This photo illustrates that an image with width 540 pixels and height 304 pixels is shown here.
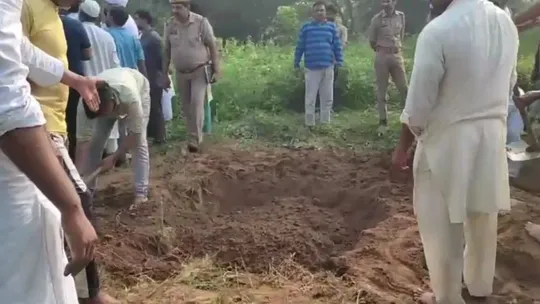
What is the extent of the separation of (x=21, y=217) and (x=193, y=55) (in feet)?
20.8

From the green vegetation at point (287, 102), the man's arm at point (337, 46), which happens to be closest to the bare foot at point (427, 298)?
the green vegetation at point (287, 102)

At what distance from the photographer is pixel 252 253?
509 cm

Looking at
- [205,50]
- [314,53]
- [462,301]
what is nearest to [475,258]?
[462,301]

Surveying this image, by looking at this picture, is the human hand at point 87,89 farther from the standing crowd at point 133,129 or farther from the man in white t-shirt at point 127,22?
the man in white t-shirt at point 127,22

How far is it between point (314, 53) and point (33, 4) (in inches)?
256

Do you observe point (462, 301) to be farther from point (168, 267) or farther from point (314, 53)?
point (314, 53)

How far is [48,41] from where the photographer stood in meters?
3.44

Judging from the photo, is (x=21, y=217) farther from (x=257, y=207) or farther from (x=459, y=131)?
(x=257, y=207)

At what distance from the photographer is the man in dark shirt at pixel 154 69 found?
8273mm

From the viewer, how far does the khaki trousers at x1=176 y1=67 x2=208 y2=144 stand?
322 inches

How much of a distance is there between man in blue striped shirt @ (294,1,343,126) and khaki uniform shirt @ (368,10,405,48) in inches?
20.8

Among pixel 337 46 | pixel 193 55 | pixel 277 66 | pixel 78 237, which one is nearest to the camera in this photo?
pixel 78 237

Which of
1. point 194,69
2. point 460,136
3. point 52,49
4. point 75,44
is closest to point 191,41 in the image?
point 194,69

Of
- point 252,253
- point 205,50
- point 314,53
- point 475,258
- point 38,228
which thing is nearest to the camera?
point 38,228
